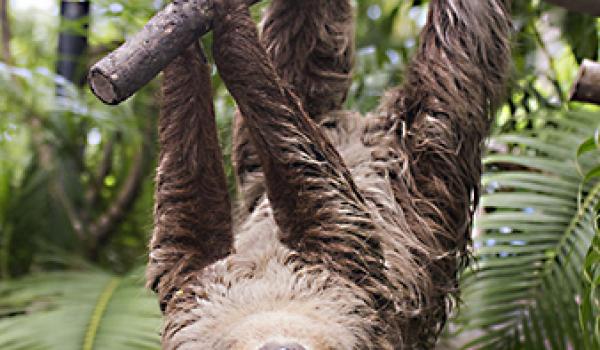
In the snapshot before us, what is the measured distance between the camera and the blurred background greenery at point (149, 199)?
2926 mm

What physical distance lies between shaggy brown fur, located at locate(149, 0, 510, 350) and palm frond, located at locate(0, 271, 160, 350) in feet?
2.86

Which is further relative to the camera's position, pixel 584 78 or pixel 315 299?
pixel 584 78

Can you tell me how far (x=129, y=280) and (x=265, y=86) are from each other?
2.07 m

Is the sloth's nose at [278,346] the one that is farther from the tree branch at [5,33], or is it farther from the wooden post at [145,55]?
the tree branch at [5,33]

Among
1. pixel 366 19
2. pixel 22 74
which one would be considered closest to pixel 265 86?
pixel 22 74

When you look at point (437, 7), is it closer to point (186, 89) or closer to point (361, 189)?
point (361, 189)

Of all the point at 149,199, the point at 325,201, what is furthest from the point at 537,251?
the point at 149,199

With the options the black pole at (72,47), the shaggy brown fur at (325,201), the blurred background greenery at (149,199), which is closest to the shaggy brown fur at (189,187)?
the shaggy brown fur at (325,201)

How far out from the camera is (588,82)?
88.2 inches

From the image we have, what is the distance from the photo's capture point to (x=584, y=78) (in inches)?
88.1

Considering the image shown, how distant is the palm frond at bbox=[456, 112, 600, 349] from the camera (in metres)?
2.87

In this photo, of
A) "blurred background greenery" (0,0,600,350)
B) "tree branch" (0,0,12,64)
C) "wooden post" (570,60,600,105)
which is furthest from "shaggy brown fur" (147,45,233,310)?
"tree branch" (0,0,12,64)

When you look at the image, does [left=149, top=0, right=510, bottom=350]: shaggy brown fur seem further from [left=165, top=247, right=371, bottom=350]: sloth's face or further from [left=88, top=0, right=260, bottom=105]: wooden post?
[left=88, top=0, right=260, bottom=105]: wooden post

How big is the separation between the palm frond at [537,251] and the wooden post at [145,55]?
1.53 metres
